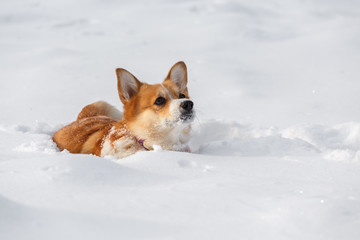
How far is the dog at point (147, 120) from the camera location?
3.83 metres

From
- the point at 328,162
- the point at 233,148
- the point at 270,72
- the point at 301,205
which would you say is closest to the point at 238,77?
the point at 270,72

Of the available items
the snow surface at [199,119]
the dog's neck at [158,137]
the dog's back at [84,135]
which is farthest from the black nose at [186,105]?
the dog's back at [84,135]

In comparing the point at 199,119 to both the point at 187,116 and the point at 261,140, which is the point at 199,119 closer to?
the point at 261,140

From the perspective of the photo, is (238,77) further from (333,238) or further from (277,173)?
(333,238)

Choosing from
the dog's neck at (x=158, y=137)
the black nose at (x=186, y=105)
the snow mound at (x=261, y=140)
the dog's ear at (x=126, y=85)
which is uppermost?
the dog's ear at (x=126, y=85)

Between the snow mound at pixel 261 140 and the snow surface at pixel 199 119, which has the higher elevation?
the snow surface at pixel 199 119

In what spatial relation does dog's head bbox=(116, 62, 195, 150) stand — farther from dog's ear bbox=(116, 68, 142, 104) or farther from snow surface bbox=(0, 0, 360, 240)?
snow surface bbox=(0, 0, 360, 240)

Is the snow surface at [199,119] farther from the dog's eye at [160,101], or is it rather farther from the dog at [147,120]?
the dog's eye at [160,101]

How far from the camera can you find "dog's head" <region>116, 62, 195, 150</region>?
3.81m

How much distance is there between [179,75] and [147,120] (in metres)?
0.71

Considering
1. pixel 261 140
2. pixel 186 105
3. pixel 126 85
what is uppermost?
pixel 126 85

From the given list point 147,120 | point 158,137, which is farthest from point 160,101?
point 158,137

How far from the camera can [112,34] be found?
10016 millimetres

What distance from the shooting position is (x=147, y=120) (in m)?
3.93
